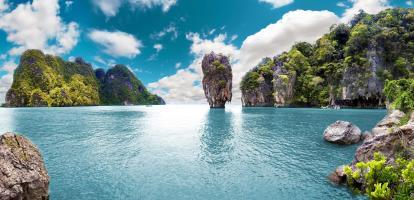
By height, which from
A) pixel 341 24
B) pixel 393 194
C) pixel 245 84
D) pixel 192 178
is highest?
pixel 341 24

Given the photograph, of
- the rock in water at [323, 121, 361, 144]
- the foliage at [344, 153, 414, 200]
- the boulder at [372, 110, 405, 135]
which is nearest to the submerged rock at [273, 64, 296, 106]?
the boulder at [372, 110, 405, 135]

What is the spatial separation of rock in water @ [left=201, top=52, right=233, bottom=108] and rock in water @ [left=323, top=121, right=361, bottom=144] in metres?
81.3

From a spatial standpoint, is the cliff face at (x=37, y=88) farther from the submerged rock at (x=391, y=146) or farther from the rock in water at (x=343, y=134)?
the submerged rock at (x=391, y=146)

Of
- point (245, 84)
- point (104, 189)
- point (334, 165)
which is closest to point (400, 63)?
point (245, 84)

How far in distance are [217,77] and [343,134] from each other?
8488 cm

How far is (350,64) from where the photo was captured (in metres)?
87.9

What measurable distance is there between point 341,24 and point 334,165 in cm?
11228

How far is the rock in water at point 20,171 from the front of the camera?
32.5 ft

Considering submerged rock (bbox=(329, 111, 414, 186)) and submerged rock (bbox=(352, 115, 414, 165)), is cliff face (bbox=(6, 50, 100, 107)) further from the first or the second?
submerged rock (bbox=(352, 115, 414, 165))

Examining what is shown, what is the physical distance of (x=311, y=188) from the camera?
13641 millimetres

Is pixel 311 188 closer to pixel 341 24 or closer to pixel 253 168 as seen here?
pixel 253 168

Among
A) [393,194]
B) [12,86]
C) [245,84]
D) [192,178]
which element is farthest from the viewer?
[12,86]

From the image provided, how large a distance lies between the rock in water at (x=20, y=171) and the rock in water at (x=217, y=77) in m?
97.8

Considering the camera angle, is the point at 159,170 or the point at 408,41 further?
the point at 408,41
